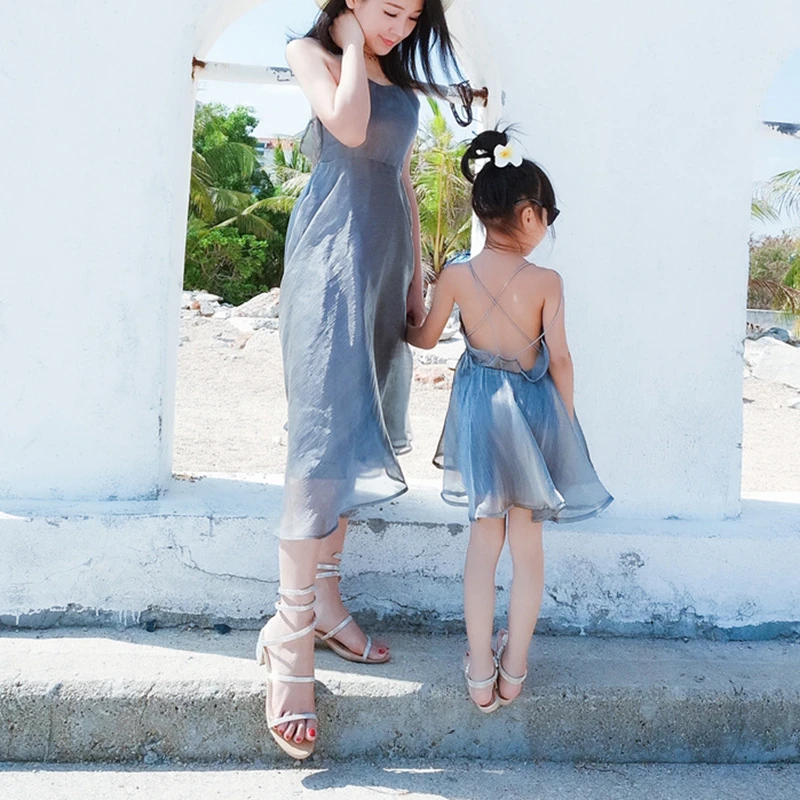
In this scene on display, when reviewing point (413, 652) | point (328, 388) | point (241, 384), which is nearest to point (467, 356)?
point (328, 388)

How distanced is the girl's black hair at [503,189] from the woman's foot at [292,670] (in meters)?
1.04

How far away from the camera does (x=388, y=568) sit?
2.57 m

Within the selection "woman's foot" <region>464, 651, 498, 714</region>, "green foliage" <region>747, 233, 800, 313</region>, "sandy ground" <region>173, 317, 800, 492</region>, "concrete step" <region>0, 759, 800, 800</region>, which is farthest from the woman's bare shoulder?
"green foliage" <region>747, 233, 800, 313</region>

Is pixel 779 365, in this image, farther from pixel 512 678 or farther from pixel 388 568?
pixel 512 678

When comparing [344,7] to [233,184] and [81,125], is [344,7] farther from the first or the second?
[233,184]

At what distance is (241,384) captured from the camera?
32.4 feet

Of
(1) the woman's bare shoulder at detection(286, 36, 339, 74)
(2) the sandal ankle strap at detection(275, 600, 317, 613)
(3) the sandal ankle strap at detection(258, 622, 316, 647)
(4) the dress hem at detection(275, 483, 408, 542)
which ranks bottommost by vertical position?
(3) the sandal ankle strap at detection(258, 622, 316, 647)

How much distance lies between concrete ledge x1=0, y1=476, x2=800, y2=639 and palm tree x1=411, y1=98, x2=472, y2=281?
44.3 feet

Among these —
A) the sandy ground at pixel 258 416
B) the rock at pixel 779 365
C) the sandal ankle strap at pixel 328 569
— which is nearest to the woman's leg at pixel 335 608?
the sandal ankle strap at pixel 328 569

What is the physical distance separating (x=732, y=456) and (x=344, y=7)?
5.73ft

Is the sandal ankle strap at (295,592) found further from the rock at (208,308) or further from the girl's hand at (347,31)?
the rock at (208,308)

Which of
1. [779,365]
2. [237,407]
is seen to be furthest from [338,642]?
[779,365]

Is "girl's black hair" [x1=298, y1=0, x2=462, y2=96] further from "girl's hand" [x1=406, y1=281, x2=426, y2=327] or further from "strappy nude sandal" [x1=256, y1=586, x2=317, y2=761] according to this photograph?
"strappy nude sandal" [x1=256, y1=586, x2=317, y2=761]

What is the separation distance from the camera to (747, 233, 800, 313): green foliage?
1680 centimetres
